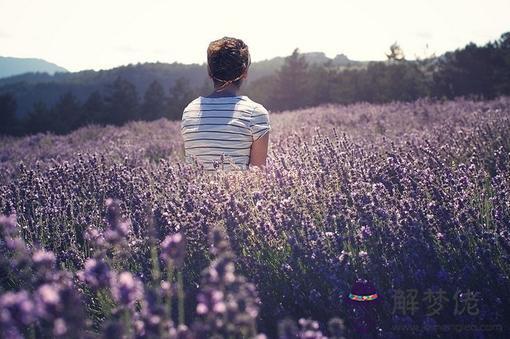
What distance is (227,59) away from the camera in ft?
11.2

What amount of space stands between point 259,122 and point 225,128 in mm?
260

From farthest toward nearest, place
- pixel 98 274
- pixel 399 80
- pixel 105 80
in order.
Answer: pixel 105 80
pixel 399 80
pixel 98 274

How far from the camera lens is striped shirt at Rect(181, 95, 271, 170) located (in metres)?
3.46

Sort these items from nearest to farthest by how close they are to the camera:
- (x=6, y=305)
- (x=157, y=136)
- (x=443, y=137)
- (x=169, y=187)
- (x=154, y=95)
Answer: (x=6, y=305), (x=169, y=187), (x=443, y=137), (x=157, y=136), (x=154, y=95)

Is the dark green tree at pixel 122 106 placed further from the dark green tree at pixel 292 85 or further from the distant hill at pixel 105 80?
the distant hill at pixel 105 80

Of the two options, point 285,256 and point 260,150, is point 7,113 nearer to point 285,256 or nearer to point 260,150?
point 260,150

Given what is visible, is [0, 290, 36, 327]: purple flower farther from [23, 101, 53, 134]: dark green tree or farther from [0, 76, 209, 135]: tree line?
[23, 101, 53, 134]: dark green tree

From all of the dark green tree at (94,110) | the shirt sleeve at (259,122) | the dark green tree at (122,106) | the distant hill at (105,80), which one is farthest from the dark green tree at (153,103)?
the distant hill at (105,80)

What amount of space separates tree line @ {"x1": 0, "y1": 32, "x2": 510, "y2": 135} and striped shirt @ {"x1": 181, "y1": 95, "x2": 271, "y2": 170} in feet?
45.9

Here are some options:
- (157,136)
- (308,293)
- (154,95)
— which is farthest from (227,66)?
(154,95)

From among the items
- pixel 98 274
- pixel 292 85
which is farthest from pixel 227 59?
pixel 292 85

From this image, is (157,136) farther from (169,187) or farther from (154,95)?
(154,95)

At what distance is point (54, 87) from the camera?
242 ft

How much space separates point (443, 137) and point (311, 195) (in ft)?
7.98
